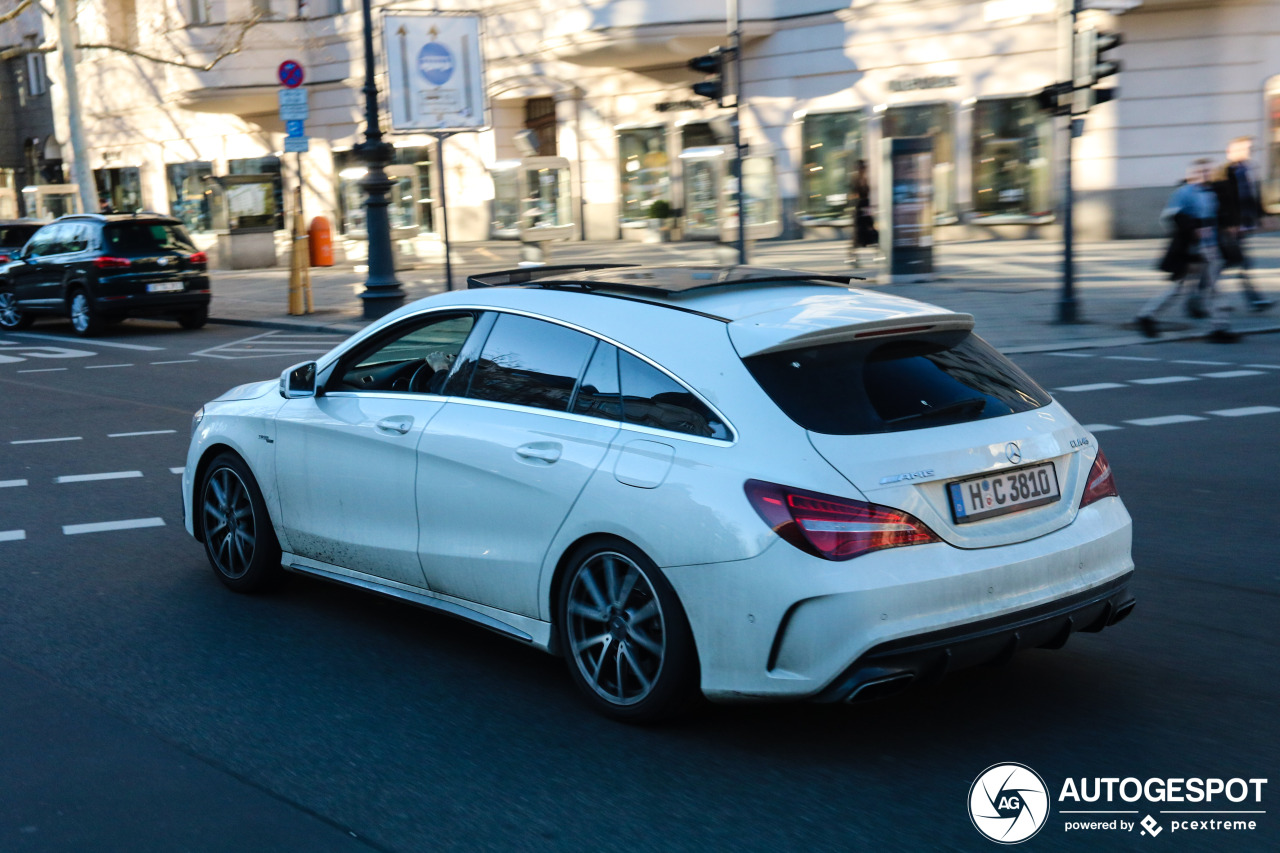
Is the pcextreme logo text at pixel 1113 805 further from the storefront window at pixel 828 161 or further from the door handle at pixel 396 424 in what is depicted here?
the storefront window at pixel 828 161

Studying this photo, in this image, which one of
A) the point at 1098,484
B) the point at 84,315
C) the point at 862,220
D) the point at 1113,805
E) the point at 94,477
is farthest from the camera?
the point at 862,220

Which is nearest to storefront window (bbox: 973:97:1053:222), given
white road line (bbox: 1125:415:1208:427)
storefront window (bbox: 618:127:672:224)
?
storefront window (bbox: 618:127:672:224)

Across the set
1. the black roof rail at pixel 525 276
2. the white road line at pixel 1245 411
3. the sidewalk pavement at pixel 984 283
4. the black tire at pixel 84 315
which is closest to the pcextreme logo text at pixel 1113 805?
the black roof rail at pixel 525 276

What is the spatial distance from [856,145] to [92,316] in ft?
52.1

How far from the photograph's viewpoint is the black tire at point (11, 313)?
21.4m

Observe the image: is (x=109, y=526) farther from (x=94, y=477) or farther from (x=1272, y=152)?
(x=1272, y=152)

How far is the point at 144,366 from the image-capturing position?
15.9 metres

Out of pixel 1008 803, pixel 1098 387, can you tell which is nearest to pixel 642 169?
pixel 1098 387

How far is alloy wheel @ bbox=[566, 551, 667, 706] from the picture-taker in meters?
4.30

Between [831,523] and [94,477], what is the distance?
6.45 metres

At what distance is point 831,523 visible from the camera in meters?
3.93

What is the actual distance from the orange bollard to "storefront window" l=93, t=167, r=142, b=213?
13227mm

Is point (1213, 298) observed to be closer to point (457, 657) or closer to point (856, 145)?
point (457, 657)

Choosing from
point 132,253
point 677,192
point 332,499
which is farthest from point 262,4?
point 332,499
